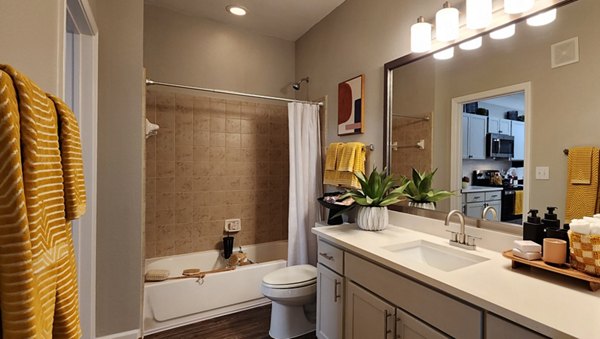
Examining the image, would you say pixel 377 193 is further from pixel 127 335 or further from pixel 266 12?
pixel 266 12

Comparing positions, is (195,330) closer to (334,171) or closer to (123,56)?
(334,171)

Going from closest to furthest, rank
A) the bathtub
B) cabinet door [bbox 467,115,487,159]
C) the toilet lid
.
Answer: cabinet door [bbox 467,115,487,159], the toilet lid, the bathtub

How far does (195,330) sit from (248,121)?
205cm

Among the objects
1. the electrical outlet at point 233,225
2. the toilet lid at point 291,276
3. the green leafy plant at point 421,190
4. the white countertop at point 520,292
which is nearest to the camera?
the white countertop at point 520,292

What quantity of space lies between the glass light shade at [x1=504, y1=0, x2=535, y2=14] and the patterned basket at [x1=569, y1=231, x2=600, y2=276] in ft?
3.27

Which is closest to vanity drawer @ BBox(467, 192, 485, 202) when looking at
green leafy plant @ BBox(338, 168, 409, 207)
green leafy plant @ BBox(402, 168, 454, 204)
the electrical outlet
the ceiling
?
green leafy plant @ BBox(402, 168, 454, 204)

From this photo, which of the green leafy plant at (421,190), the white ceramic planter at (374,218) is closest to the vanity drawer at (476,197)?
the green leafy plant at (421,190)

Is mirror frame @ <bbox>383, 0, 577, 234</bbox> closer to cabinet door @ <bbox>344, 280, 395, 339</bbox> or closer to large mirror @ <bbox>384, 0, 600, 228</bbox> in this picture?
large mirror @ <bbox>384, 0, 600, 228</bbox>

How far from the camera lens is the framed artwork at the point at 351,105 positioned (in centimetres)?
227

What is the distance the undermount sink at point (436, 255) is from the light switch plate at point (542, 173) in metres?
0.44

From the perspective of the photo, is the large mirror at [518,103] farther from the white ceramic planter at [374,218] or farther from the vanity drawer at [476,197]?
the white ceramic planter at [374,218]

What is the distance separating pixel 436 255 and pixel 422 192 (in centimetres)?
43

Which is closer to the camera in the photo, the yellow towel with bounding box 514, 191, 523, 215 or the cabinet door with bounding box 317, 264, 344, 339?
the yellow towel with bounding box 514, 191, 523, 215

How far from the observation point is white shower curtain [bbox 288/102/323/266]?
2.59m
